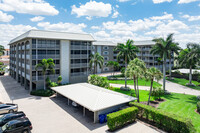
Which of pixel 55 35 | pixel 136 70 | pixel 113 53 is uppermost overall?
pixel 55 35

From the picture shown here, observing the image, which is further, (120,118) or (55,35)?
(55,35)

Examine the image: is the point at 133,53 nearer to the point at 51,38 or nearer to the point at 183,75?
the point at 51,38

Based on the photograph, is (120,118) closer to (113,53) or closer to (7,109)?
(7,109)

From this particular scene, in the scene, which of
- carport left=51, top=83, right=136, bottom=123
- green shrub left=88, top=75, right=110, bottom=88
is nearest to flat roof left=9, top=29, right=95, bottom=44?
green shrub left=88, top=75, right=110, bottom=88

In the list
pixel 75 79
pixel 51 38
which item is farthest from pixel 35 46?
pixel 75 79

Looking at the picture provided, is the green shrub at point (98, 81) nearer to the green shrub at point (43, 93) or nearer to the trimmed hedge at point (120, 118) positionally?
the green shrub at point (43, 93)

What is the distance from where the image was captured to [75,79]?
140 feet

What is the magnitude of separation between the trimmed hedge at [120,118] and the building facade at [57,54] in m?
24.6

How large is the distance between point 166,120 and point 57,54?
31.3 m

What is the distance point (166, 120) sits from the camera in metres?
18.3

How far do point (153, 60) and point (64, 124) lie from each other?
58.7 metres

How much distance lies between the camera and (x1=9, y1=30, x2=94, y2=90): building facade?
35.6 meters

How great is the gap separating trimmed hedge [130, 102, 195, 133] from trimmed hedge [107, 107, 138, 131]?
1.57 meters

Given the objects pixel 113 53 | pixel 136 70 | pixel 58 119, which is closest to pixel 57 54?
pixel 58 119
